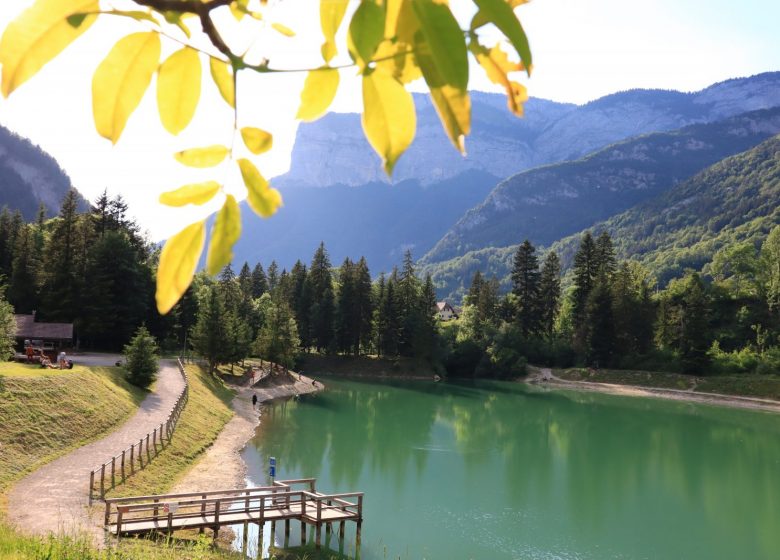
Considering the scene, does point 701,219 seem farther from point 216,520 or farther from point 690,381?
point 216,520

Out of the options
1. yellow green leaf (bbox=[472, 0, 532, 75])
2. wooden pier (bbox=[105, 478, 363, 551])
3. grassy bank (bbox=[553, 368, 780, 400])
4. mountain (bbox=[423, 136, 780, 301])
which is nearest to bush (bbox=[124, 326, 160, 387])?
wooden pier (bbox=[105, 478, 363, 551])

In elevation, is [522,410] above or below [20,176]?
below

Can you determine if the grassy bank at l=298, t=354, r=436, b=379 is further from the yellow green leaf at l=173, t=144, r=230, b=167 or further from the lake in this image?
the yellow green leaf at l=173, t=144, r=230, b=167

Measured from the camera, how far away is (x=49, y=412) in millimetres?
17422

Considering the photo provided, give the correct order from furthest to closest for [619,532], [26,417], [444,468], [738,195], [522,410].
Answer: [738,195] < [522,410] < [444,468] < [619,532] < [26,417]

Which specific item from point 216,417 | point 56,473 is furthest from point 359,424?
point 56,473

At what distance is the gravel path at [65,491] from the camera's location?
1120 cm

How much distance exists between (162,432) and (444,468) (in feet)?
34.9

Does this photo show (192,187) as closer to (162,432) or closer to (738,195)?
(162,432)

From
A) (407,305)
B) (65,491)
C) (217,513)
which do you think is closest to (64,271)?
(65,491)

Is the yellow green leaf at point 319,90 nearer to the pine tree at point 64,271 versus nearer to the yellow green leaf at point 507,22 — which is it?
the yellow green leaf at point 507,22

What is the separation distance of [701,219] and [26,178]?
15431 cm

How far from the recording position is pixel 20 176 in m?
145

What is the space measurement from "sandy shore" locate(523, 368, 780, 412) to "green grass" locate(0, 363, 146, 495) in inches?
1565
